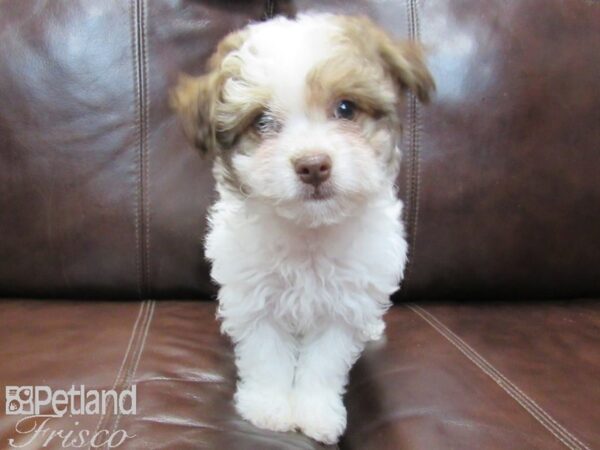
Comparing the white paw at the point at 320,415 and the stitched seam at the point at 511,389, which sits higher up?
the stitched seam at the point at 511,389

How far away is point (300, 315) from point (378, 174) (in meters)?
0.39

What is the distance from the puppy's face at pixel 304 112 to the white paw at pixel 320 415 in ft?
1.37

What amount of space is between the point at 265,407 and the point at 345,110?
644 millimetres

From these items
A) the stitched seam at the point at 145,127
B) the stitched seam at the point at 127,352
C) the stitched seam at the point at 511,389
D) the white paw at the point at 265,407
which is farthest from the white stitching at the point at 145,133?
the stitched seam at the point at 511,389

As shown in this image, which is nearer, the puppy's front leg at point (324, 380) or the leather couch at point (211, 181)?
the puppy's front leg at point (324, 380)

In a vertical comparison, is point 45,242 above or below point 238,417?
above

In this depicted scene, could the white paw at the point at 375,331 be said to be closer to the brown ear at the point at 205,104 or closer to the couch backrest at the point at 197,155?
the couch backrest at the point at 197,155

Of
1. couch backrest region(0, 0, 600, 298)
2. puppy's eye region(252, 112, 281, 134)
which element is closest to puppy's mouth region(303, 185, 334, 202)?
puppy's eye region(252, 112, 281, 134)

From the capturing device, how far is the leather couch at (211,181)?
1.68m

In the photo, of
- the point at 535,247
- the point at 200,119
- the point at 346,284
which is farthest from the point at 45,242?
the point at 535,247

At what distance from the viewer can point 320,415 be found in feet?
4.15

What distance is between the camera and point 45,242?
1.69 metres

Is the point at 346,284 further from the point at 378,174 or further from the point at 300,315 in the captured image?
the point at 378,174

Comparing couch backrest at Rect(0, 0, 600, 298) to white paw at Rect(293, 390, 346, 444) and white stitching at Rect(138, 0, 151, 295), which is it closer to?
white stitching at Rect(138, 0, 151, 295)
